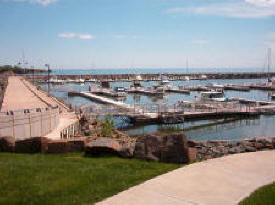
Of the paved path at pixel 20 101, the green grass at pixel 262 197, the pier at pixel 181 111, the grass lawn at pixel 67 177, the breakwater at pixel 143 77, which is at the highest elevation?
the breakwater at pixel 143 77

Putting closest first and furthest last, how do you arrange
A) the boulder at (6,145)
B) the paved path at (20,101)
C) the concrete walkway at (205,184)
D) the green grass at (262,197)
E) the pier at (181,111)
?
the green grass at (262,197)
the concrete walkway at (205,184)
the boulder at (6,145)
the paved path at (20,101)
the pier at (181,111)

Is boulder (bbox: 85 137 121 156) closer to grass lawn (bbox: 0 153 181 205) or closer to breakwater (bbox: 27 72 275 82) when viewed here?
grass lawn (bbox: 0 153 181 205)

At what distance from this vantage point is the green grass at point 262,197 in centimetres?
729

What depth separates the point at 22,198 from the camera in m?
7.21

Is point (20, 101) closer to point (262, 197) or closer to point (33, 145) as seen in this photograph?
point (33, 145)

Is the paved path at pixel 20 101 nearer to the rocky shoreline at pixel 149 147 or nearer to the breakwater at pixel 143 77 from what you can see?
the rocky shoreline at pixel 149 147

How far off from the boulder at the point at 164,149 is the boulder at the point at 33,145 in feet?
12.4

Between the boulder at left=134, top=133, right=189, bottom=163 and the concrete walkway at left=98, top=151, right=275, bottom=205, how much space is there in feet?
2.30

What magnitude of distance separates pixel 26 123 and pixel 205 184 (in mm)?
14602

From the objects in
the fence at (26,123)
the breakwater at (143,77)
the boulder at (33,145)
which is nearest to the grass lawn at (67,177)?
the boulder at (33,145)

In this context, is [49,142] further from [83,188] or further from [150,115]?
[150,115]

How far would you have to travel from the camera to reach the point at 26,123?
20.3 metres

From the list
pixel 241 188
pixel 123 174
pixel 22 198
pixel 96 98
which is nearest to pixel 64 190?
pixel 22 198

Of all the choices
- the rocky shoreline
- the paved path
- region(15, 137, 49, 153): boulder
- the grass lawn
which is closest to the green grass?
the grass lawn
